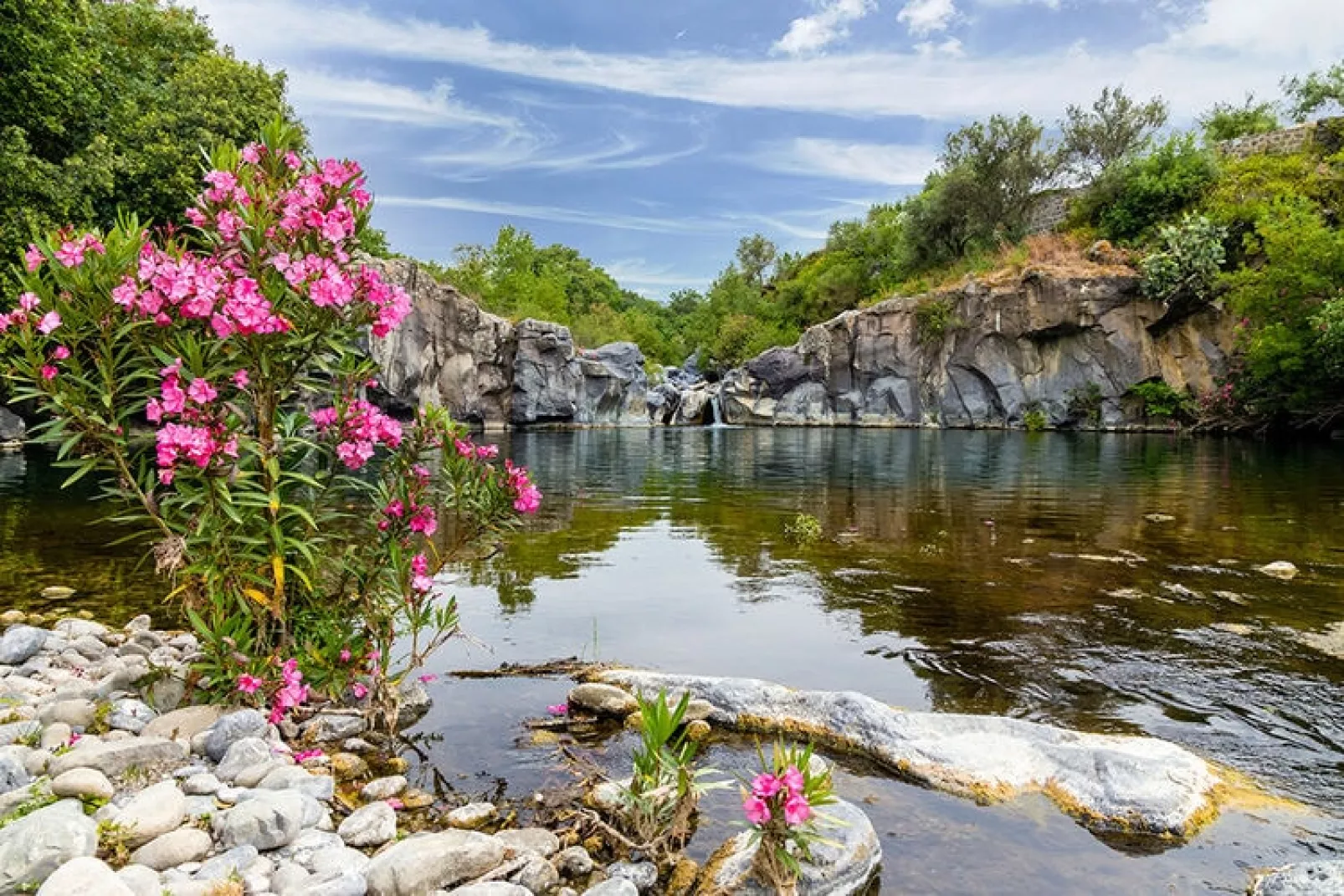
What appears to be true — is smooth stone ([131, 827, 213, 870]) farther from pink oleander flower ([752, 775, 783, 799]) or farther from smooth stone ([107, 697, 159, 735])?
pink oleander flower ([752, 775, 783, 799])

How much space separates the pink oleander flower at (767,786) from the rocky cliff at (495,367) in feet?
153

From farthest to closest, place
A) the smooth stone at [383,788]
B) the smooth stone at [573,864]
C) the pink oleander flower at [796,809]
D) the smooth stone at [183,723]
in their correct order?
the smooth stone at [183,723] → the smooth stone at [383,788] → the smooth stone at [573,864] → the pink oleander flower at [796,809]

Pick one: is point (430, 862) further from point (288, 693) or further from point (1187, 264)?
point (1187, 264)

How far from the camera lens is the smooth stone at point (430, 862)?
3725mm

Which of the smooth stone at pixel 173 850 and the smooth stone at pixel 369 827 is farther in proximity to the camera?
the smooth stone at pixel 369 827

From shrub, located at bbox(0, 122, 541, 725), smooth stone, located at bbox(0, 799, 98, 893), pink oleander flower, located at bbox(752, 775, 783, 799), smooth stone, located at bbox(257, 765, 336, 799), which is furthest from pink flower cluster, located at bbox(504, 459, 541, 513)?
smooth stone, located at bbox(0, 799, 98, 893)

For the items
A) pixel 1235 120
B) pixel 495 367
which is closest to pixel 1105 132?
pixel 1235 120

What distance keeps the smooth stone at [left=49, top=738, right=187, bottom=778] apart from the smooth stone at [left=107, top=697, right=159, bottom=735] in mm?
605

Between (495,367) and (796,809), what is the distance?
5762 centimetres

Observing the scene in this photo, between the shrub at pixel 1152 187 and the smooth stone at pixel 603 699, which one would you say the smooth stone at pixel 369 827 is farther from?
the shrub at pixel 1152 187

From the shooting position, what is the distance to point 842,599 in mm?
10102

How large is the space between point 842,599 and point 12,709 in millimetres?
8136

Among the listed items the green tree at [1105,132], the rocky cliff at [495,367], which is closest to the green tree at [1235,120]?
the green tree at [1105,132]

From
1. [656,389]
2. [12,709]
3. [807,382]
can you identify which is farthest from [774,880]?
[656,389]
